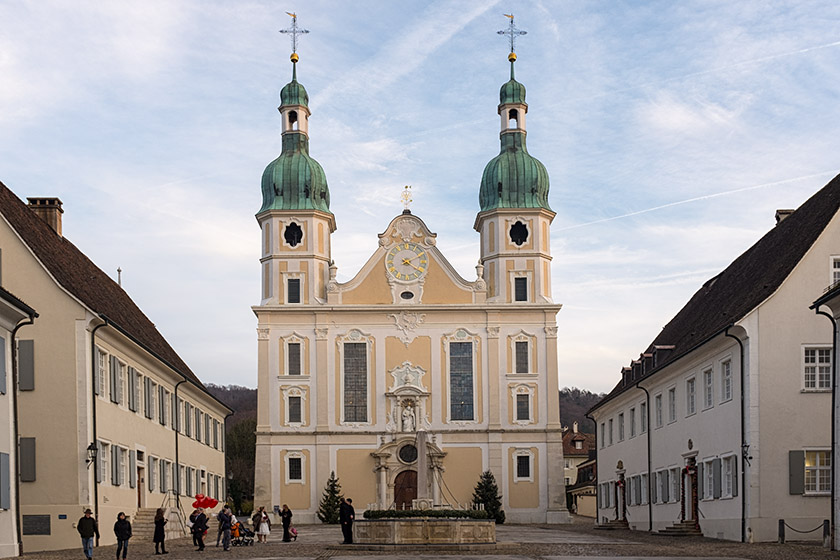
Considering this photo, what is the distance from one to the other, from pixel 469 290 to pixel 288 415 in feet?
38.8

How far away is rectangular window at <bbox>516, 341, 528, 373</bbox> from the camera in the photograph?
67.2 m

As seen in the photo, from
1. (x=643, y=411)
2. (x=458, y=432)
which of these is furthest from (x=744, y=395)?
(x=458, y=432)

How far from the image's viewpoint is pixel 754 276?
37969 mm

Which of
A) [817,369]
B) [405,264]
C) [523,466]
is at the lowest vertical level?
[523,466]

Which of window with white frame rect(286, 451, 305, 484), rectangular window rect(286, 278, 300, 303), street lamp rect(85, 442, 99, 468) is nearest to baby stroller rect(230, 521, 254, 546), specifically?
street lamp rect(85, 442, 99, 468)

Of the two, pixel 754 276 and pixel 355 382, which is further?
pixel 355 382

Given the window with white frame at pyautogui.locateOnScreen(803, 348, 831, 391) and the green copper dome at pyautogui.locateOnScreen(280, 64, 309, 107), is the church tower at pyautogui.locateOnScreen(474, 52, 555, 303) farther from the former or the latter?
the window with white frame at pyautogui.locateOnScreen(803, 348, 831, 391)

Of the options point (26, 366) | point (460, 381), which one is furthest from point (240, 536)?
point (460, 381)

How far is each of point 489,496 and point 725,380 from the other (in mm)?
30275

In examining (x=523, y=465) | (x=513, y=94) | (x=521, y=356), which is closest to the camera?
(x=523, y=465)

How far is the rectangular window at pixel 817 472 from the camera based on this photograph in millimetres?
32000

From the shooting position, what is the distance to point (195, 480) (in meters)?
51.1

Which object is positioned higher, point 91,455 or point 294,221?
point 294,221

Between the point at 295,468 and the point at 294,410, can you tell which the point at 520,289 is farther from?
the point at 295,468
